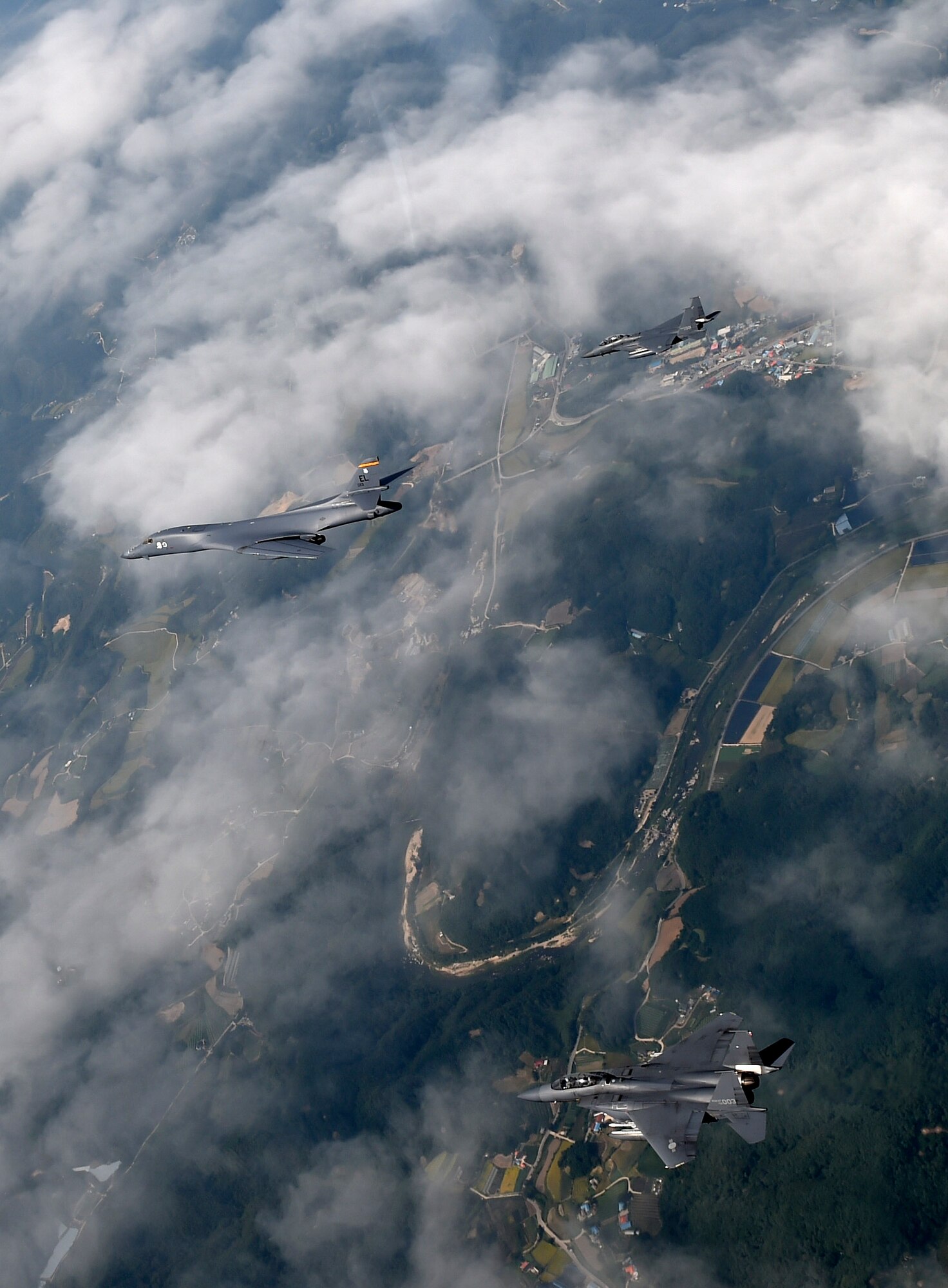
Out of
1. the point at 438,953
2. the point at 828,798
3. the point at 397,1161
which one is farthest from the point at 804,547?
the point at 397,1161

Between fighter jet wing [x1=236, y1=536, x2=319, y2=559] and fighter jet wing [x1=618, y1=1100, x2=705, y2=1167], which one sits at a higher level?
fighter jet wing [x1=236, y1=536, x2=319, y2=559]

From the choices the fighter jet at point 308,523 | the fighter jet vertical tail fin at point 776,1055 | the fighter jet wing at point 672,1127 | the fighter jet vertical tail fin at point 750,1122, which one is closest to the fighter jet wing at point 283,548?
the fighter jet at point 308,523

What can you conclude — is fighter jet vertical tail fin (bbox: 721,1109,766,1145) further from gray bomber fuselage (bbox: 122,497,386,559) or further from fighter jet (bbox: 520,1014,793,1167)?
gray bomber fuselage (bbox: 122,497,386,559)

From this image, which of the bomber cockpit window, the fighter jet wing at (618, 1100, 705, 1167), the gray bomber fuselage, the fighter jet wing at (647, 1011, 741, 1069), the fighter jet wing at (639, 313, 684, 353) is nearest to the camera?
the fighter jet wing at (618, 1100, 705, 1167)

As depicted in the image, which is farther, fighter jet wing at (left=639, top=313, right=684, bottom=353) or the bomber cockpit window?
fighter jet wing at (left=639, top=313, right=684, bottom=353)

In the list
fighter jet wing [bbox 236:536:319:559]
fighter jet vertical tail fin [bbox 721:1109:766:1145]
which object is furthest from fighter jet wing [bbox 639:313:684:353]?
fighter jet vertical tail fin [bbox 721:1109:766:1145]

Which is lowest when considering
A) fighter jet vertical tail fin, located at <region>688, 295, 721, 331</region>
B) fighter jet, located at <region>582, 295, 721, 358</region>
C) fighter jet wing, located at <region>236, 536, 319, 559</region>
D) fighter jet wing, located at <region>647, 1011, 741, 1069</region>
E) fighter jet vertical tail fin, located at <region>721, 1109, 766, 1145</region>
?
fighter jet wing, located at <region>647, 1011, 741, 1069</region>

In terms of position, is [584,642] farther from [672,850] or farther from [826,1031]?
[826,1031]

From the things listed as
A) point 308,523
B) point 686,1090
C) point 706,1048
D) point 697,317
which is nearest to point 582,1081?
point 686,1090
